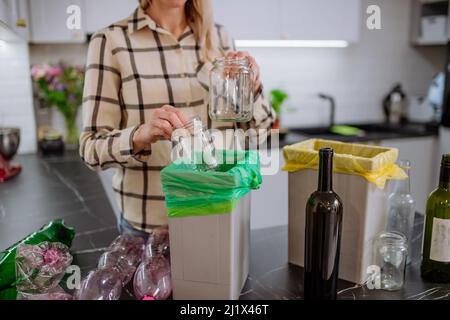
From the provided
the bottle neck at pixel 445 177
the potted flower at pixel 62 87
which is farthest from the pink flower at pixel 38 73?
the bottle neck at pixel 445 177

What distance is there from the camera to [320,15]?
1.08m

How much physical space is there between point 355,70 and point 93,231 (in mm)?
2080

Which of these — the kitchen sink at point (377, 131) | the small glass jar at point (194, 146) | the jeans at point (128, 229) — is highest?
the small glass jar at point (194, 146)

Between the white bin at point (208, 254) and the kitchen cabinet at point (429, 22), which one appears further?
the kitchen cabinet at point (429, 22)

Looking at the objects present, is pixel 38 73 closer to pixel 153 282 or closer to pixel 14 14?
pixel 14 14

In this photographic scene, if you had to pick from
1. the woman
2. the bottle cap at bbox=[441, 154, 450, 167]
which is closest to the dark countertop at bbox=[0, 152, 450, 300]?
the woman

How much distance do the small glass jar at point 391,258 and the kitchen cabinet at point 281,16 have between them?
20.5 inches

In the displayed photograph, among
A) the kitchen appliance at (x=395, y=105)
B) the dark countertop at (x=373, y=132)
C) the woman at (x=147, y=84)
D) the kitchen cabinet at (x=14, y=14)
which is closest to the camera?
the kitchen cabinet at (x=14, y=14)

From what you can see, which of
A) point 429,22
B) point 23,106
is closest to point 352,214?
point 23,106

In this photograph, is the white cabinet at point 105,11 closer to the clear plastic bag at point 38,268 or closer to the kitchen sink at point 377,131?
the clear plastic bag at point 38,268

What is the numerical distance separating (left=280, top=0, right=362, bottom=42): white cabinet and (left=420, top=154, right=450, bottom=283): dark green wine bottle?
46cm

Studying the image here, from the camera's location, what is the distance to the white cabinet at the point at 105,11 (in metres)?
0.93

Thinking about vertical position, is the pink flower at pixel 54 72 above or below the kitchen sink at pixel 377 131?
above

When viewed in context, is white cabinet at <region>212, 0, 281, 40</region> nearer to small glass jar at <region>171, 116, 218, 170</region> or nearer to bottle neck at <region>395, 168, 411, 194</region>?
Answer: small glass jar at <region>171, 116, 218, 170</region>
